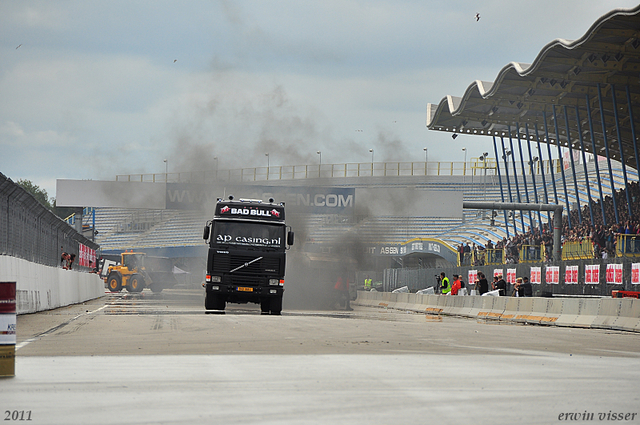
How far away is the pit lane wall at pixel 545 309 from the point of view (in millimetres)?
18953

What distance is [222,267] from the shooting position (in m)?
22.1

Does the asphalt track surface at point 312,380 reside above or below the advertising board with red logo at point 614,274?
below

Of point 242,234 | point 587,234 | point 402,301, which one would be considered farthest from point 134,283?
point 242,234

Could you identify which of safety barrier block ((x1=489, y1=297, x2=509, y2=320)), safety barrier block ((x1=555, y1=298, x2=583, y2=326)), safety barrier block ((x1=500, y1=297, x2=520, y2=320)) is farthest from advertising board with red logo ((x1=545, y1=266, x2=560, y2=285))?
safety barrier block ((x1=555, y1=298, x2=583, y2=326))

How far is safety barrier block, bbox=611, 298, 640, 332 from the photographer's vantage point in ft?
60.0

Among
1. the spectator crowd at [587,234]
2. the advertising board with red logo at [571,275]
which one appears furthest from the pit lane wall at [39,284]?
the spectator crowd at [587,234]

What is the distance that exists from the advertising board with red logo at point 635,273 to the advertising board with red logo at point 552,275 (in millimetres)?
5475

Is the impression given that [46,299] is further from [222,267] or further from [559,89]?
[559,89]

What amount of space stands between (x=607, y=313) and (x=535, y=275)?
11.8 metres

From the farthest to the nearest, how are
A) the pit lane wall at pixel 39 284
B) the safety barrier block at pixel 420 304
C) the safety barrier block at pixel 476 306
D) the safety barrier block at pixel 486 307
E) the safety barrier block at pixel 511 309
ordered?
1. the safety barrier block at pixel 420 304
2. the safety barrier block at pixel 476 306
3. the safety barrier block at pixel 486 307
4. the safety barrier block at pixel 511 309
5. the pit lane wall at pixel 39 284

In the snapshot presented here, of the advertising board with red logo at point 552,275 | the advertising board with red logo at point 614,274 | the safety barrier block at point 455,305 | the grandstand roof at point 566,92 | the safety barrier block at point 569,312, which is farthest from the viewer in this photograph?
the grandstand roof at point 566,92

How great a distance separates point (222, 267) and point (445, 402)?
53.9ft

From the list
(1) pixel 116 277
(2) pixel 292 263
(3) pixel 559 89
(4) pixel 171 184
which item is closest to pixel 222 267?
(2) pixel 292 263

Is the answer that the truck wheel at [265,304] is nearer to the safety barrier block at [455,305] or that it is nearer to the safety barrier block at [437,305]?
the safety barrier block at [455,305]
